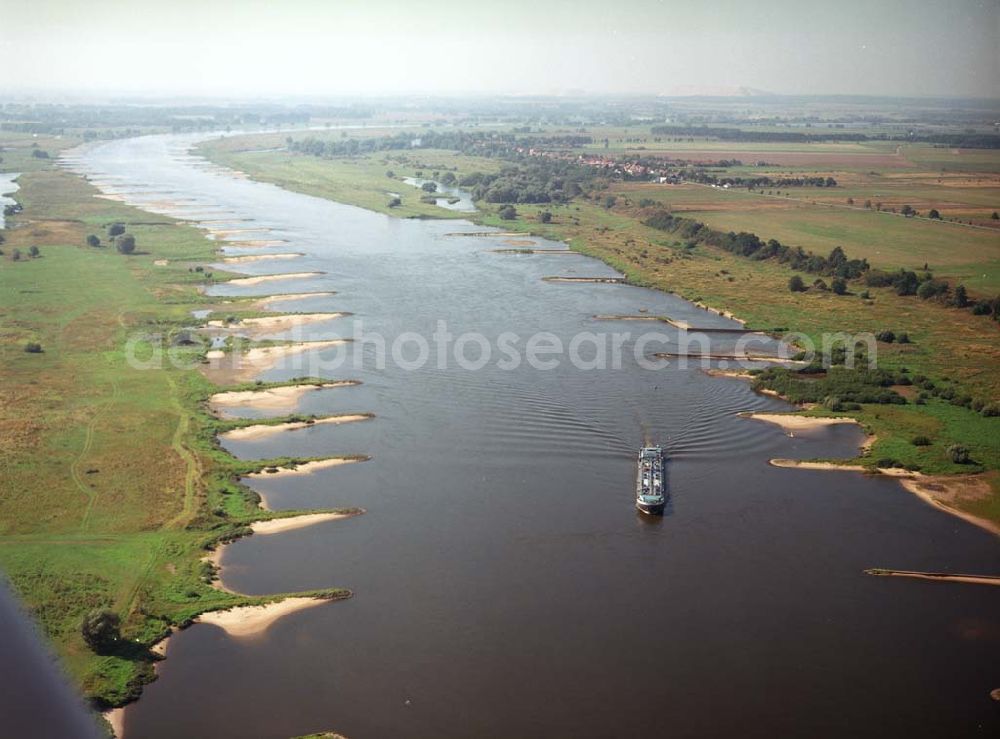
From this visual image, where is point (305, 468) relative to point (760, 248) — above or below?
below

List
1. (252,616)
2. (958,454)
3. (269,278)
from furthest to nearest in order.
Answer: (269,278) → (958,454) → (252,616)

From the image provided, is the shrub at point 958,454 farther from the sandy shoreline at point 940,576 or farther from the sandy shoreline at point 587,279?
the sandy shoreline at point 587,279

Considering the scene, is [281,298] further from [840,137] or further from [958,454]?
[840,137]

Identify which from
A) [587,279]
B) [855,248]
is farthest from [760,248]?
[587,279]

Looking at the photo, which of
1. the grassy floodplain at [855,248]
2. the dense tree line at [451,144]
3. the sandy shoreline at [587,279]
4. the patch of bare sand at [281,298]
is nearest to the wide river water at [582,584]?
the grassy floodplain at [855,248]

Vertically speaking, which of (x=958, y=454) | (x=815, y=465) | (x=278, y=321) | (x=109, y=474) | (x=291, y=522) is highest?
(x=278, y=321)

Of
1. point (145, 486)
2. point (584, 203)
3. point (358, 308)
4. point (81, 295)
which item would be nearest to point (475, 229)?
point (584, 203)
